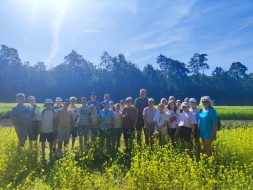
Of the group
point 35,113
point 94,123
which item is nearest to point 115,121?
point 94,123

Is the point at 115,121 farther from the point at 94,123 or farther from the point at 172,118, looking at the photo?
the point at 172,118

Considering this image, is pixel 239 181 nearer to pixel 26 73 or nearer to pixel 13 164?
pixel 13 164

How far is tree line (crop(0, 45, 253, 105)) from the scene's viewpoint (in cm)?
5006

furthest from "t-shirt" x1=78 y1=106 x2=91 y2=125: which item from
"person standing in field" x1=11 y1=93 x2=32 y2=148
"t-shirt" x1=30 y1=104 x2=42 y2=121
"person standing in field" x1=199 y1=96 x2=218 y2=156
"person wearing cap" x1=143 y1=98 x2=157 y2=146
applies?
"person standing in field" x1=199 y1=96 x2=218 y2=156

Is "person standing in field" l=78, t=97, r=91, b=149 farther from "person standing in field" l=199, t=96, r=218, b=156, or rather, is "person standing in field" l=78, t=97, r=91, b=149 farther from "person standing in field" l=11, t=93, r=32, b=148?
"person standing in field" l=199, t=96, r=218, b=156

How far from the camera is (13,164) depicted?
5.53m

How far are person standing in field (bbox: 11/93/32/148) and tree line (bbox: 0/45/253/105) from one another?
40963 mm

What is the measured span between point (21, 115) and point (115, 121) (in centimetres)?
288

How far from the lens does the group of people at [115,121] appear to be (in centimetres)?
669

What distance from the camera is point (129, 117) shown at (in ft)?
26.2

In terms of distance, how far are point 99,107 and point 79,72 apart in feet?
173

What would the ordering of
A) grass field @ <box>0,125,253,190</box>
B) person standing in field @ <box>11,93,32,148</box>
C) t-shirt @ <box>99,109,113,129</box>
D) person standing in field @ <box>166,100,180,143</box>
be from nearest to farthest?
grass field @ <box>0,125,253,190</box>, person standing in field @ <box>11,93,32,148</box>, person standing in field @ <box>166,100,180,143</box>, t-shirt @ <box>99,109,113,129</box>

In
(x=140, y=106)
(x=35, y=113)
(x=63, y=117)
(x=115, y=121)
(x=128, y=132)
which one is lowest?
(x=128, y=132)

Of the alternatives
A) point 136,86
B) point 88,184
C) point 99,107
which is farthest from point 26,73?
point 88,184
